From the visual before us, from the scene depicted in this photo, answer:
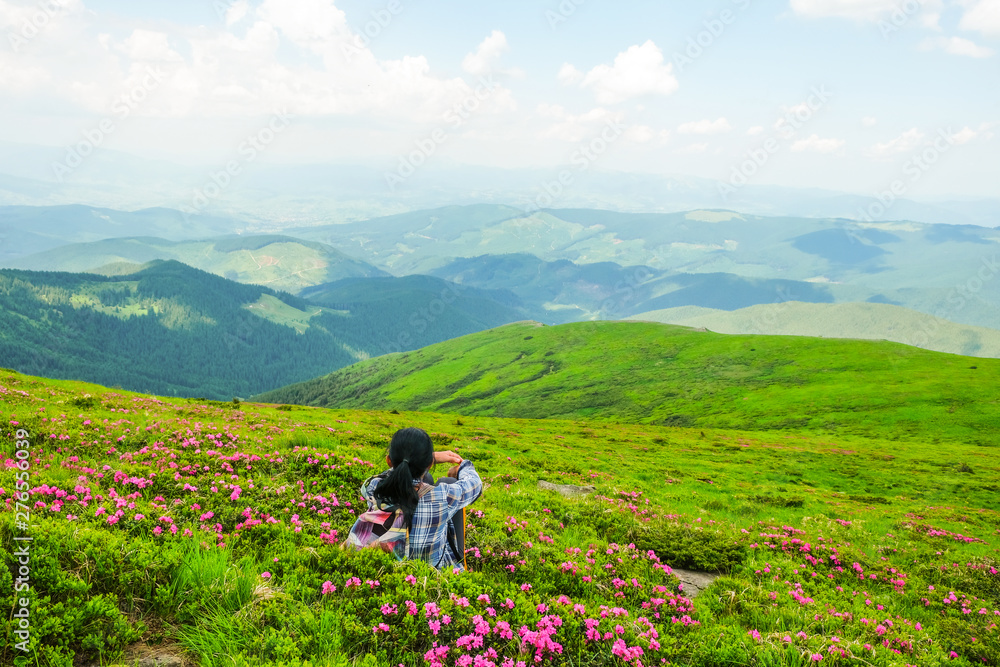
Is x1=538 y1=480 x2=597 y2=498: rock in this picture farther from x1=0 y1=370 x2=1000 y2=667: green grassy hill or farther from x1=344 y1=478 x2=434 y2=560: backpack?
x1=344 y1=478 x2=434 y2=560: backpack

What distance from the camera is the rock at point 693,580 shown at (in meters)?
10.3

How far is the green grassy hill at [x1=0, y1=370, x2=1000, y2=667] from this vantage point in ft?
19.5

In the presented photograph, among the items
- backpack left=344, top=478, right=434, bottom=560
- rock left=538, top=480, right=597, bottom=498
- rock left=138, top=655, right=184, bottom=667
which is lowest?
rock left=538, top=480, right=597, bottom=498

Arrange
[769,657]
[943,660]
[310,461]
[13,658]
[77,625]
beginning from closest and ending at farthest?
[13,658]
[77,625]
[769,657]
[943,660]
[310,461]

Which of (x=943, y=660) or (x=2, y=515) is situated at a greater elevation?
(x=2, y=515)

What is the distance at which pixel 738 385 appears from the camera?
150750 millimetres

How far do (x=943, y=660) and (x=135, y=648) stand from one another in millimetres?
12241

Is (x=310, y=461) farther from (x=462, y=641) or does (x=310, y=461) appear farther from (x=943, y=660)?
(x=943, y=660)

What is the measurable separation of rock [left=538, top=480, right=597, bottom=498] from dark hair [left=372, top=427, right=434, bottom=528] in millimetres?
12009

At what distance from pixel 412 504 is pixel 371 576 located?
1.21 metres

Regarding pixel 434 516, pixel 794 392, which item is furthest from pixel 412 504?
pixel 794 392

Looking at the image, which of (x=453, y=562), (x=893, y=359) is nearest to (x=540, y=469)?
(x=453, y=562)

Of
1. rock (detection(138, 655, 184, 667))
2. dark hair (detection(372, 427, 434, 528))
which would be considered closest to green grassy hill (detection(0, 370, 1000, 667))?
rock (detection(138, 655, 184, 667))

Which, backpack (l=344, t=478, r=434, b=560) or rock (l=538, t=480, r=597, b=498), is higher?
backpack (l=344, t=478, r=434, b=560)
